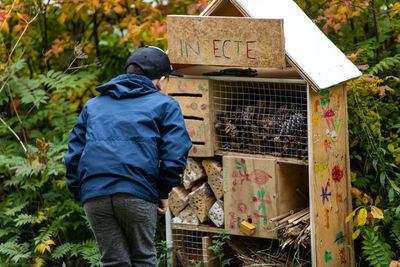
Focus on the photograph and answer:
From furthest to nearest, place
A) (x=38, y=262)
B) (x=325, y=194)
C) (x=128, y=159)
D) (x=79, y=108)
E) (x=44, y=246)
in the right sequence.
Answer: (x=79, y=108) < (x=38, y=262) < (x=44, y=246) < (x=325, y=194) < (x=128, y=159)

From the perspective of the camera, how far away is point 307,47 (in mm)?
3611

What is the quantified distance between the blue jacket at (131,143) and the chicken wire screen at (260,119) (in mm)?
981

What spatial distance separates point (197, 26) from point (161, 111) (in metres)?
0.88

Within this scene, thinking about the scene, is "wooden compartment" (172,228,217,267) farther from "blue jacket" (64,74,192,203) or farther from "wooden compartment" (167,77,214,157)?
"blue jacket" (64,74,192,203)

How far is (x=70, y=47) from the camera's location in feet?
19.9

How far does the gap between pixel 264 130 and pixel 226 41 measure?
2.56 ft

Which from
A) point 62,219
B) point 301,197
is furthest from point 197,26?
point 62,219

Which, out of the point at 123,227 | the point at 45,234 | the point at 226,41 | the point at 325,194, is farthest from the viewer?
the point at 45,234

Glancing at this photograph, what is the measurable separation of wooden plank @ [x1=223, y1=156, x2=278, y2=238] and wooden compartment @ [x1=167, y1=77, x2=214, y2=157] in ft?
0.71

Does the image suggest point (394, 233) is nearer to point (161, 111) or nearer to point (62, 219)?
point (161, 111)

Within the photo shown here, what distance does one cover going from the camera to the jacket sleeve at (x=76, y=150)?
10.6ft

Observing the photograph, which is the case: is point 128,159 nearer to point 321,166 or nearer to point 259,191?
point 259,191

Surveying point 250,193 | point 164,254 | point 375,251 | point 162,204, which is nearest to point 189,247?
point 164,254

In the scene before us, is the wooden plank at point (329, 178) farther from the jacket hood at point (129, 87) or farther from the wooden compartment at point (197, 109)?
the jacket hood at point (129, 87)
